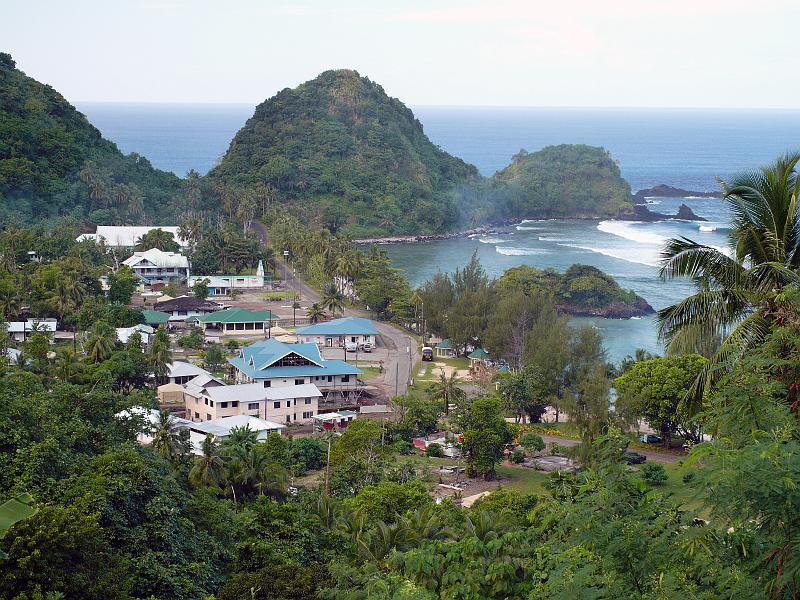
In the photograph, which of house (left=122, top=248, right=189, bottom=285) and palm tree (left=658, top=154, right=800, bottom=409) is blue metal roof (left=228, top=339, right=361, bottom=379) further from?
palm tree (left=658, top=154, right=800, bottom=409)

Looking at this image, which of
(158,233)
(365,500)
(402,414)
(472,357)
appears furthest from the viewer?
(158,233)

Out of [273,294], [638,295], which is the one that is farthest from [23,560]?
[638,295]

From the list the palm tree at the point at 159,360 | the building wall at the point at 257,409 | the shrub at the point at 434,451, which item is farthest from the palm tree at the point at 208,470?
the palm tree at the point at 159,360

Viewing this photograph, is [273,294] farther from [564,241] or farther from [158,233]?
[564,241]

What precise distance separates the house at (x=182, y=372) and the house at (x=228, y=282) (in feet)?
58.3

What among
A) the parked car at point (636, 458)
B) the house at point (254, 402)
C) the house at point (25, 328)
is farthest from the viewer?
the house at point (25, 328)

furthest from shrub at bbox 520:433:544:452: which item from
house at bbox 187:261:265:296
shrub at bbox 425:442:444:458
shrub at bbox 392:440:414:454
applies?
house at bbox 187:261:265:296

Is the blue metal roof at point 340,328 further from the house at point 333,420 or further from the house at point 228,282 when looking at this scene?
the house at point 228,282

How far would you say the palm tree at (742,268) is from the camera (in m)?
9.66

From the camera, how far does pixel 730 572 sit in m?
6.05

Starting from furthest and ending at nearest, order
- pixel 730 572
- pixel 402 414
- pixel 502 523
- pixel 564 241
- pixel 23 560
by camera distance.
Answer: pixel 564 241, pixel 402 414, pixel 502 523, pixel 23 560, pixel 730 572

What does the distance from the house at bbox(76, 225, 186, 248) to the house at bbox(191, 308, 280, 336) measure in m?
19.4

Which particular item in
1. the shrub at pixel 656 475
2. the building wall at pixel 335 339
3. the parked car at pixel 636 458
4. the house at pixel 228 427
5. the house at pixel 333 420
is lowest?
the house at pixel 333 420

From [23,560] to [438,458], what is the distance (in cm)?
1770
